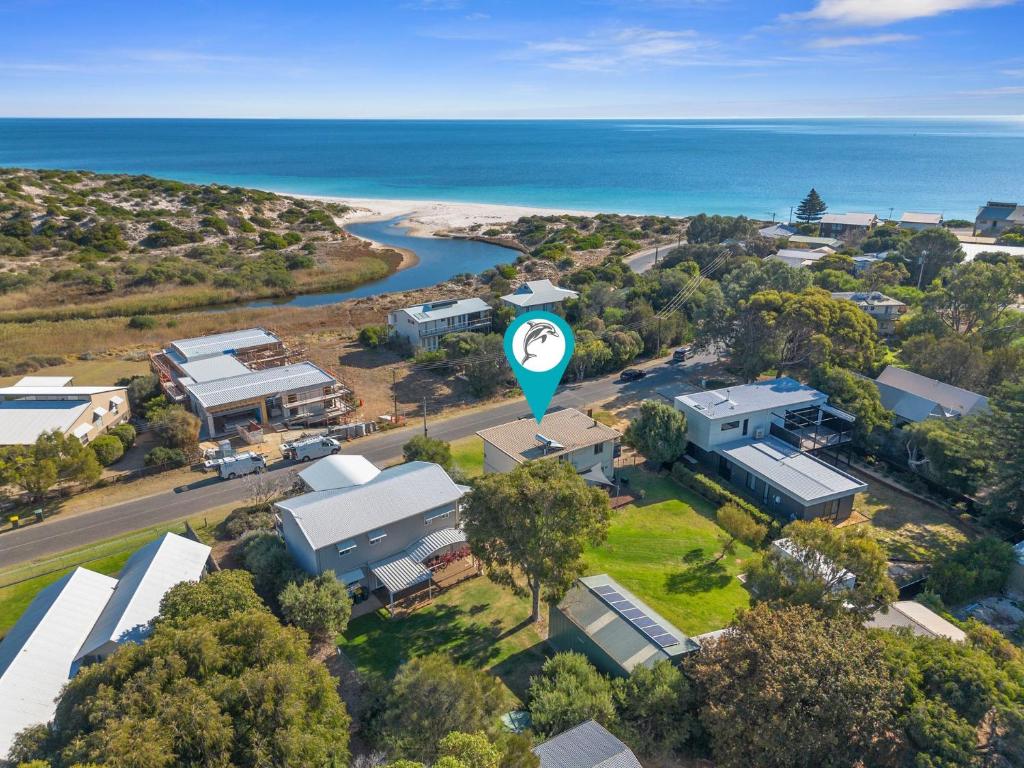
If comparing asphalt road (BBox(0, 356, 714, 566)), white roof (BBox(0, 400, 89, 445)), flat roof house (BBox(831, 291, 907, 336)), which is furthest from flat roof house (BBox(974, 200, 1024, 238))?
white roof (BBox(0, 400, 89, 445))

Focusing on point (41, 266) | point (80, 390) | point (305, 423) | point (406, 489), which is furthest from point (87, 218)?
point (406, 489)

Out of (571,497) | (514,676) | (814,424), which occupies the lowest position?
(514,676)

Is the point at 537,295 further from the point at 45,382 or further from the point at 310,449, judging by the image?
the point at 45,382

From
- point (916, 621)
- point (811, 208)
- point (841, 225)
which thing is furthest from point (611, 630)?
point (811, 208)

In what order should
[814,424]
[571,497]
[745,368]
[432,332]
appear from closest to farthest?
[571,497] → [814,424] → [745,368] → [432,332]

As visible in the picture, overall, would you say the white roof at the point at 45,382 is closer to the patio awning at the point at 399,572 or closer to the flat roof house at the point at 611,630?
the patio awning at the point at 399,572

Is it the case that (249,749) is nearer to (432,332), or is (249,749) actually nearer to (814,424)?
(814,424)

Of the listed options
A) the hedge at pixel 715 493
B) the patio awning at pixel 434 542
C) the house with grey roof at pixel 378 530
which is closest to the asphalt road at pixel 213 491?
the house with grey roof at pixel 378 530
